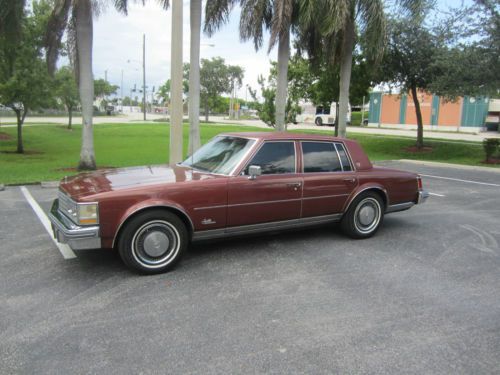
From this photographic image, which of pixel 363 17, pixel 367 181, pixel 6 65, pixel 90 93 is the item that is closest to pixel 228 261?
pixel 367 181

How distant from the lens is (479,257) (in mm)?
5414

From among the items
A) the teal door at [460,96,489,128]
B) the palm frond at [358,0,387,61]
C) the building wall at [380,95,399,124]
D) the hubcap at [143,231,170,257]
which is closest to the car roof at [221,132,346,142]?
the hubcap at [143,231,170,257]

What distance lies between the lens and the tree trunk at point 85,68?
39.1 ft

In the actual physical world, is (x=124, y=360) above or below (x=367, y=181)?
below

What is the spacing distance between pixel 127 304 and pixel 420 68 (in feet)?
63.0

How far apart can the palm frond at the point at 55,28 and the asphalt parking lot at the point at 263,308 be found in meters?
8.12

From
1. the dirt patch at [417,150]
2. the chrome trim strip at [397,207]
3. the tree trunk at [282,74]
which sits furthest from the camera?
the dirt patch at [417,150]

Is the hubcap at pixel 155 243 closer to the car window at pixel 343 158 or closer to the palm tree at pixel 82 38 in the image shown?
the car window at pixel 343 158

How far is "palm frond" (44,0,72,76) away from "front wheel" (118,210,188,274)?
968cm

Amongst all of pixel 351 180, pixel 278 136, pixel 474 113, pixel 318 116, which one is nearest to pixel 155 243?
pixel 278 136

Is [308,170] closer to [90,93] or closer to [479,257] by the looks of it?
[479,257]

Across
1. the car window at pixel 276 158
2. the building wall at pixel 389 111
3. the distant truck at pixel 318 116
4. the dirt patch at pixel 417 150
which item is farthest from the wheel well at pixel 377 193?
the building wall at pixel 389 111

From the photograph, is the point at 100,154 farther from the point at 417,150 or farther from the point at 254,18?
the point at 417,150

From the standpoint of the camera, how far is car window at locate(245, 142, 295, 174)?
5.32 meters
